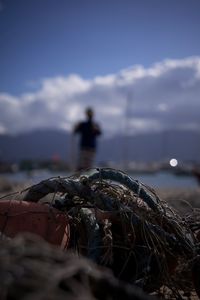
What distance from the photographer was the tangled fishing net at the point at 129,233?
2908 mm

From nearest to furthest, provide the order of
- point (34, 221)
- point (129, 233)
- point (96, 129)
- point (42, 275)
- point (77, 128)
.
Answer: point (42, 275), point (34, 221), point (129, 233), point (96, 129), point (77, 128)

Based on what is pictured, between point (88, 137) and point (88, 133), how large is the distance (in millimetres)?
93

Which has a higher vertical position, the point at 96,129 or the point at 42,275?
the point at 96,129

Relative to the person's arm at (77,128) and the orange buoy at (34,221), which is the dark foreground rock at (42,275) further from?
the person's arm at (77,128)

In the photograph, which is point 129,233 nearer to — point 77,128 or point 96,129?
point 96,129

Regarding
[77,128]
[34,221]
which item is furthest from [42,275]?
[77,128]

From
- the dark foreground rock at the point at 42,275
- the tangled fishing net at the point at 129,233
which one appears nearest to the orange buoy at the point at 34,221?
the tangled fishing net at the point at 129,233

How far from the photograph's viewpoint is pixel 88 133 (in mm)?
9352

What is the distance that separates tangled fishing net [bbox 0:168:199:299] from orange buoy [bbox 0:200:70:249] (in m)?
0.10

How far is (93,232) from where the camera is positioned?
2.96 m

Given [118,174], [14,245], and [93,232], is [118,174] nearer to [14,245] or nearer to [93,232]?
[93,232]

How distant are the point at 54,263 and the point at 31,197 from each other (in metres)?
1.79

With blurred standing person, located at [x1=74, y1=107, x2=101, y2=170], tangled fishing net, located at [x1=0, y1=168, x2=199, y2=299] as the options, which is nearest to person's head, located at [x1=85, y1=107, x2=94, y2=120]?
blurred standing person, located at [x1=74, y1=107, x2=101, y2=170]

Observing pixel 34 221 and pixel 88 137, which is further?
pixel 88 137
